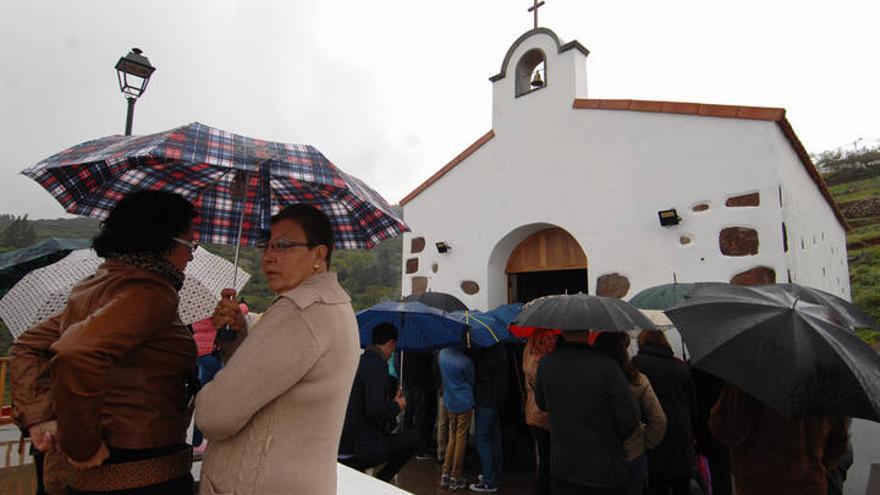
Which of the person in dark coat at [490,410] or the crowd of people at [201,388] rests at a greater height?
the crowd of people at [201,388]

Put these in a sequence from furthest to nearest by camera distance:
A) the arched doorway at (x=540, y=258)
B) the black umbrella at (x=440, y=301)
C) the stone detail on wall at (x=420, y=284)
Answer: the stone detail on wall at (x=420, y=284)
the arched doorway at (x=540, y=258)
the black umbrella at (x=440, y=301)

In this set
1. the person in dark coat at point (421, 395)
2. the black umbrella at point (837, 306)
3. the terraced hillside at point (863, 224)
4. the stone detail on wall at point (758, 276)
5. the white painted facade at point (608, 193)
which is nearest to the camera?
the black umbrella at point (837, 306)

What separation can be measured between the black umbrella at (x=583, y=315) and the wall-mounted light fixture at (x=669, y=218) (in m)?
1.72

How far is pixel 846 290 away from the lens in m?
9.21

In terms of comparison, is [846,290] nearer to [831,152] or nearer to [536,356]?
[536,356]

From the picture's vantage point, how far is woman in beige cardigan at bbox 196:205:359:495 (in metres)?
1.30

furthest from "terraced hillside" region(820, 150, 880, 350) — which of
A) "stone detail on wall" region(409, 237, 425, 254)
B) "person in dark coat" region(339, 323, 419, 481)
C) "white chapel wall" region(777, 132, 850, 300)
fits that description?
"person in dark coat" region(339, 323, 419, 481)

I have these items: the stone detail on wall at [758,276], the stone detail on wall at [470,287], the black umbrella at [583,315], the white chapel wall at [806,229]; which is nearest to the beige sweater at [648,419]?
the black umbrella at [583,315]

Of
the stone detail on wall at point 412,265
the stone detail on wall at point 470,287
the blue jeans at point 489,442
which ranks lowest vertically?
the blue jeans at point 489,442

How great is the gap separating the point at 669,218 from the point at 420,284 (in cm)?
340

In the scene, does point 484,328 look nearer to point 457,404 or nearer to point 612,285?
point 457,404

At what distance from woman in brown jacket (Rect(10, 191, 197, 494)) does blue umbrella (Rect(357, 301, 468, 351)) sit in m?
3.05

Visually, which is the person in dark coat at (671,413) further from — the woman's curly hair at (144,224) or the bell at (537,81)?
the bell at (537,81)

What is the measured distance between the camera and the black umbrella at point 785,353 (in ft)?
6.42
